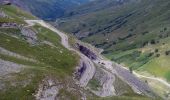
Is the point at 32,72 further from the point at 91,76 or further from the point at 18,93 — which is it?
the point at 91,76

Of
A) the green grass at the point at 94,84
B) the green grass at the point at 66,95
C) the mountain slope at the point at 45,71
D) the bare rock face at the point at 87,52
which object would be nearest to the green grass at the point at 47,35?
the mountain slope at the point at 45,71

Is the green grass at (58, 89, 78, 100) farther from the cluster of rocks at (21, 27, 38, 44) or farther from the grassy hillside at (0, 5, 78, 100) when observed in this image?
the cluster of rocks at (21, 27, 38, 44)

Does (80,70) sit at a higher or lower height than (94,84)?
higher

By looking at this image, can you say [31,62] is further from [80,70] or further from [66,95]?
[66,95]

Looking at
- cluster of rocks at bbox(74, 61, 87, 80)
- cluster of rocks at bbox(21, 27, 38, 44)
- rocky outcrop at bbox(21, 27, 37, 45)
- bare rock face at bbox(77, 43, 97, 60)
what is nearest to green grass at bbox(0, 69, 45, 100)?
cluster of rocks at bbox(74, 61, 87, 80)

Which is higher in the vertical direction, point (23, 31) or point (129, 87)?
point (23, 31)

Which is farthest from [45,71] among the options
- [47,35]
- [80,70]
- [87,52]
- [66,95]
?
[87,52]

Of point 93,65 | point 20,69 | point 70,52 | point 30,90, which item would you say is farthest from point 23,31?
point 30,90

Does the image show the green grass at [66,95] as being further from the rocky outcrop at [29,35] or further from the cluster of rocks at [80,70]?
the rocky outcrop at [29,35]
